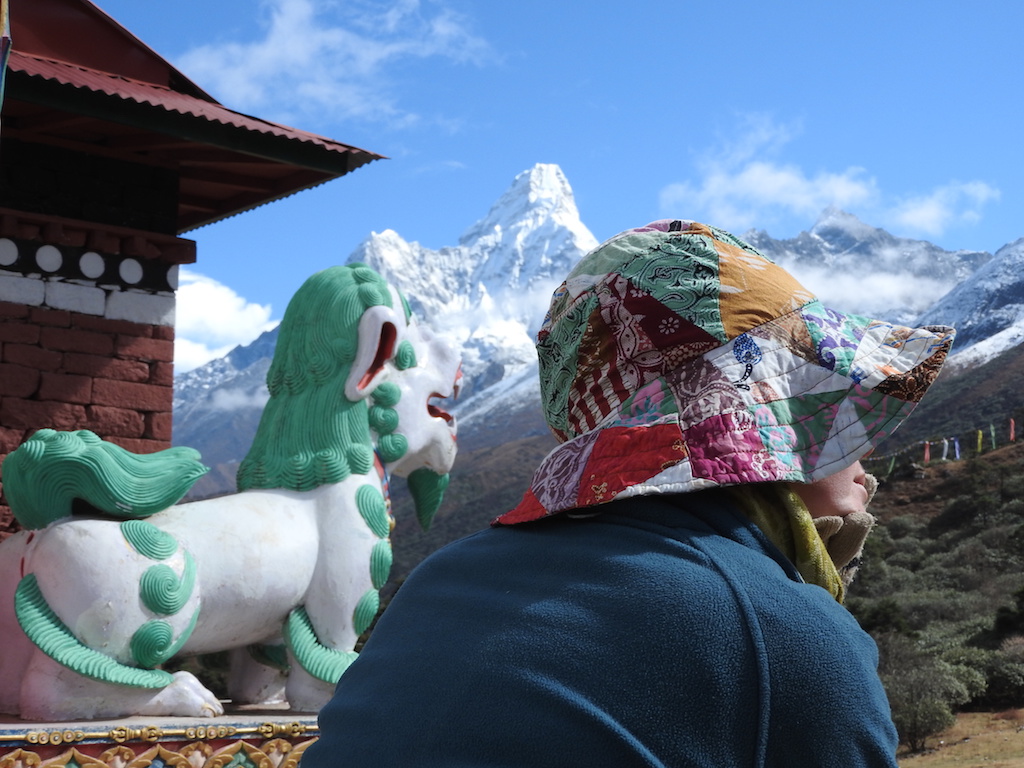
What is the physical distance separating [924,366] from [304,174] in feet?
17.9

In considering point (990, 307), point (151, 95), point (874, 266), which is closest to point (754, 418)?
point (151, 95)

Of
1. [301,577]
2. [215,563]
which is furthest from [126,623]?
[301,577]

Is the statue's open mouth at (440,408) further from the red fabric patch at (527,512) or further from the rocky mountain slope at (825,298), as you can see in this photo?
the rocky mountain slope at (825,298)

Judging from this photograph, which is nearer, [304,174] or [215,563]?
[215,563]

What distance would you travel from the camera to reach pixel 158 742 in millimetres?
4379

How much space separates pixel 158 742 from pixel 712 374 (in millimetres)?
3700

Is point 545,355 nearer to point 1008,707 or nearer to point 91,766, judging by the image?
point 91,766

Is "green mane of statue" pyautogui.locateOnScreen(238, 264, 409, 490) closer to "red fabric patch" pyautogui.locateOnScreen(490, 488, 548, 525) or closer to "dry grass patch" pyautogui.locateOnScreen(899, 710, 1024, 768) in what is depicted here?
"red fabric patch" pyautogui.locateOnScreen(490, 488, 548, 525)

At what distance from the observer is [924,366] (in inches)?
57.8

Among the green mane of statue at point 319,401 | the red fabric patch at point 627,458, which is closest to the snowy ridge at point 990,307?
the green mane of statue at point 319,401

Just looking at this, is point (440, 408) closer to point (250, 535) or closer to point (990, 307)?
point (250, 535)

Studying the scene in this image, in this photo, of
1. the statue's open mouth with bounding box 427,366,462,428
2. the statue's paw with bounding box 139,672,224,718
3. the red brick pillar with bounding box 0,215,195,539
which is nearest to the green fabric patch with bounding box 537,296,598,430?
the statue's paw with bounding box 139,672,224,718

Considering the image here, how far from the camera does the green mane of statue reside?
17.6ft

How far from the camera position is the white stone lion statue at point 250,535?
4.43 metres
